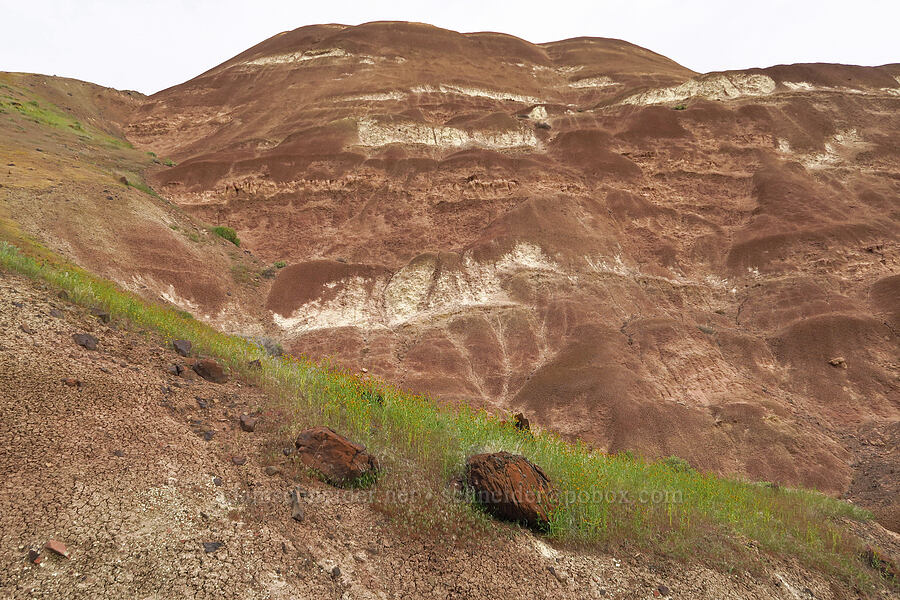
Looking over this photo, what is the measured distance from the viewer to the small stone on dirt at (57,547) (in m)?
3.82

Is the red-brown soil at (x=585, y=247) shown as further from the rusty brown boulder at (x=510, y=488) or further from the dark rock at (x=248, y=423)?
the dark rock at (x=248, y=423)

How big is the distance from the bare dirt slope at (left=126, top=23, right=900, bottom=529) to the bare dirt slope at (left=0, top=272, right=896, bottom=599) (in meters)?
12.2

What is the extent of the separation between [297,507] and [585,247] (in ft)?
103

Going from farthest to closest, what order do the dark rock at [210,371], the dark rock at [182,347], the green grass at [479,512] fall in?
the dark rock at [182,347] → the dark rock at [210,371] → the green grass at [479,512]

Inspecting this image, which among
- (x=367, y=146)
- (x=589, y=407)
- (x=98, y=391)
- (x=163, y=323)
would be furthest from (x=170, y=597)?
(x=367, y=146)

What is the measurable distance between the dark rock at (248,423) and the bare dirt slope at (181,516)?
12 cm

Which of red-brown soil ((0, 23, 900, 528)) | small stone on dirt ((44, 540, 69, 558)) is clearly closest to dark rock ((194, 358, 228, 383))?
small stone on dirt ((44, 540, 69, 558))

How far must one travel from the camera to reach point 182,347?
25.3 ft

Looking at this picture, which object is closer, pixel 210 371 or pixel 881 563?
pixel 210 371

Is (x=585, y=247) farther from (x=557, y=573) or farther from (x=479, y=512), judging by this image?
(x=557, y=573)

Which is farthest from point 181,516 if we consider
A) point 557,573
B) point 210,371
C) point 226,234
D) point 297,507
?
point 226,234

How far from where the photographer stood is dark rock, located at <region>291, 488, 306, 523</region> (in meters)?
5.12

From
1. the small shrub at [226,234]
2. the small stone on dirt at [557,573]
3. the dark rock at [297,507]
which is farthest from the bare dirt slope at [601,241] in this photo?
the dark rock at [297,507]

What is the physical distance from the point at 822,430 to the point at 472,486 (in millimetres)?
25159
